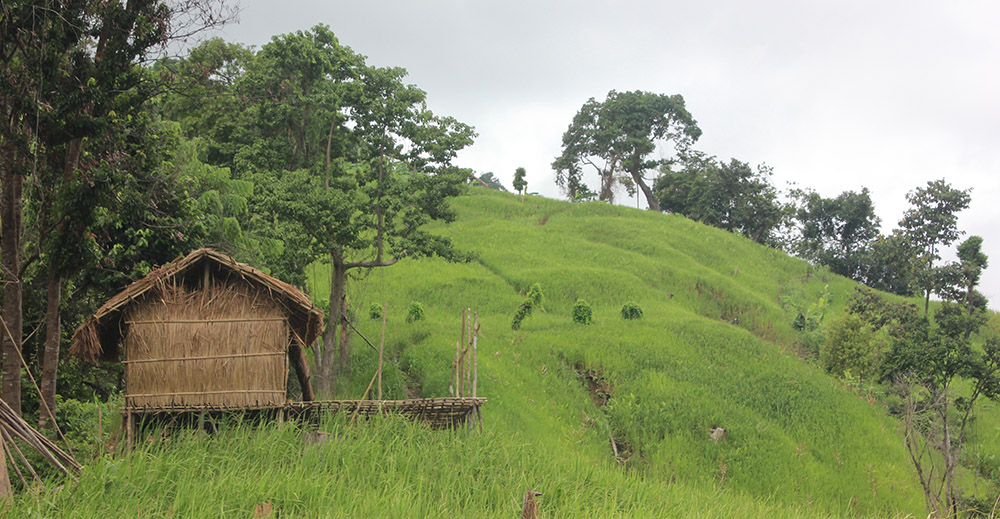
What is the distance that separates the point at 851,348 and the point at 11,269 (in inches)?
956

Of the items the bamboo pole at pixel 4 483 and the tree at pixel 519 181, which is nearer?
the bamboo pole at pixel 4 483

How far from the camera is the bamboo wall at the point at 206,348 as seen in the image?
30.2 ft

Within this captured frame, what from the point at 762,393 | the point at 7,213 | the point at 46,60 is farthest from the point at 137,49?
the point at 762,393

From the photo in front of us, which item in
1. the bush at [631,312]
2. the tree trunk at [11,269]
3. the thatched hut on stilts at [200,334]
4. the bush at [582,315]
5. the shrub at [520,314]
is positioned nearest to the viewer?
the tree trunk at [11,269]

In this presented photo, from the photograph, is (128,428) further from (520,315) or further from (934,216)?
(934,216)

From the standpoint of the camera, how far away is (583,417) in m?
18.4

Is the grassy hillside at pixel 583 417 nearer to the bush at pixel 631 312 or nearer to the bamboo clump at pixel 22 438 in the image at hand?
the bamboo clump at pixel 22 438

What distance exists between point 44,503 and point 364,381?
1102cm

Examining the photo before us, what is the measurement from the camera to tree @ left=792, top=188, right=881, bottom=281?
49969mm

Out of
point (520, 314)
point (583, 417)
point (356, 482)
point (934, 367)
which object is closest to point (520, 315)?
point (520, 314)

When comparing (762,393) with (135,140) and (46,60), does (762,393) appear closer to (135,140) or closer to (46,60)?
(135,140)

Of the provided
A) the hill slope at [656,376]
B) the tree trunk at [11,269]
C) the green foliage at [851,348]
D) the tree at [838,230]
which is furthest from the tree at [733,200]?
the tree trunk at [11,269]

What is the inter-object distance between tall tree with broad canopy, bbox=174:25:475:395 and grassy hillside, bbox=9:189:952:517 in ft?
10.2

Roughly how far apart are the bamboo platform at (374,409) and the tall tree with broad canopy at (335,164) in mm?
6370
